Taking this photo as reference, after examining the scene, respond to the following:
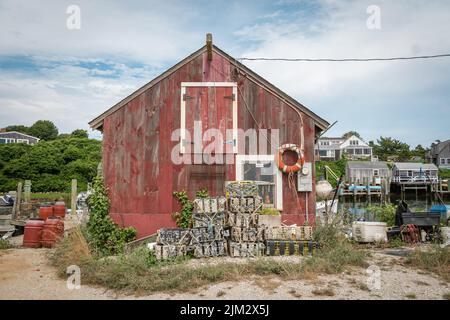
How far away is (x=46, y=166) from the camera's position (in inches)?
1758

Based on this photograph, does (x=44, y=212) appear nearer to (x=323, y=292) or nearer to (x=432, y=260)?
(x=323, y=292)

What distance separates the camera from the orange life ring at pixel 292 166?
10.9 m

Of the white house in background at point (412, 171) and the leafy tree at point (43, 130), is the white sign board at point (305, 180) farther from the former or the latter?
the leafy tree at point (43, 130)

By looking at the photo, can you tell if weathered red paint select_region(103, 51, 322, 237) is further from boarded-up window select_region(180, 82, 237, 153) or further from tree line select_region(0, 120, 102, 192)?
tree line select_region(0, 120, 102, 192)

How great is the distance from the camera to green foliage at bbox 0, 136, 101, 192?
42.5 meters

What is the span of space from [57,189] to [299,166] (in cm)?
3927

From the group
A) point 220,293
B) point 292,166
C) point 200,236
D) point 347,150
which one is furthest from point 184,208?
point 347,150

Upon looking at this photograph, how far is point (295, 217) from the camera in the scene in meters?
10.9

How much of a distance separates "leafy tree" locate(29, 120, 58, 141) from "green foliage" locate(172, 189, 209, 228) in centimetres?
8730

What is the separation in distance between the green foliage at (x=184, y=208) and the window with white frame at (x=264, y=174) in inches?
52.3

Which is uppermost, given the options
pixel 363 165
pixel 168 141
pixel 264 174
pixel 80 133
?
pixel 80 133

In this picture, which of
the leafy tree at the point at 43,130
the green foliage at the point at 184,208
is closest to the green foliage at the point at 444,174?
the green foliage at the point at 184,208

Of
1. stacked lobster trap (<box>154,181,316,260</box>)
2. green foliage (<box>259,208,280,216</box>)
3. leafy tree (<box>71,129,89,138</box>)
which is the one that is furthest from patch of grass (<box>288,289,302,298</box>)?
leafy tree (<box>71,129,89,138</box>)

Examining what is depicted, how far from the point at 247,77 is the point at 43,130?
90489 mm
